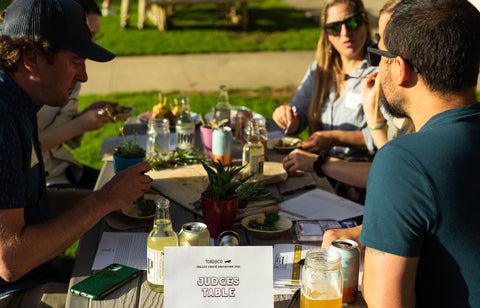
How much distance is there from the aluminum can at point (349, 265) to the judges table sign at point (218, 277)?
0.76 ft

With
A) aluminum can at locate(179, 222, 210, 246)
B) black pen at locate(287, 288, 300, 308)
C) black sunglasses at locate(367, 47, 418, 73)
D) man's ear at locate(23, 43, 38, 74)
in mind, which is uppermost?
black sunglasses at locate(367, 47, 418, 73)

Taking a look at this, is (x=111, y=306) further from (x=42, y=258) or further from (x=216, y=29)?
(x=216, y=29)

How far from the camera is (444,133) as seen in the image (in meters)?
1.55

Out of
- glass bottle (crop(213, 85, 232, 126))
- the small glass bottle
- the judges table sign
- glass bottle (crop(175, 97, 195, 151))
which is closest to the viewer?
the judges table sign

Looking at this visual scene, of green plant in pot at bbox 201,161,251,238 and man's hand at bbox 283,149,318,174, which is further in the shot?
man's hand at bbox 283,149,318,174

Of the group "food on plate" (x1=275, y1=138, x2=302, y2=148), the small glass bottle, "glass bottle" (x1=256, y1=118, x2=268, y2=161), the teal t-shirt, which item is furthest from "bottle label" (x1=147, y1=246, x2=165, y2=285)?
"food on plate" (x1=275, y1=138, x2=302, y2=148)

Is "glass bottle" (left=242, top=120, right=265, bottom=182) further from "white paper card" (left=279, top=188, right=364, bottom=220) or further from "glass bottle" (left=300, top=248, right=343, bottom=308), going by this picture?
"glass bottle" (left=300, top=248, right=343, bottom=308)

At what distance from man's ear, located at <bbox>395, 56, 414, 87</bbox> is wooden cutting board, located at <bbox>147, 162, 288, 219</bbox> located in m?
0.96

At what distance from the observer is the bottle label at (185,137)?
320 cm

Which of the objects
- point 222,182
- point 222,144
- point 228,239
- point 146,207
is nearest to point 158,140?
point 222,144

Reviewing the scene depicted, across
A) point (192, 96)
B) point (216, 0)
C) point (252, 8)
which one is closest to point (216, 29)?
point (216, 0)

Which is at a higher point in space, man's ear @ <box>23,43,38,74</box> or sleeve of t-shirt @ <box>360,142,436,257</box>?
man's ear @ <box>23,43,38,74</box>

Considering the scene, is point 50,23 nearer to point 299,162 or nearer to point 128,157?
point 128,157

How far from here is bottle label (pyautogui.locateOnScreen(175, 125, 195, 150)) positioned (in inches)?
126
